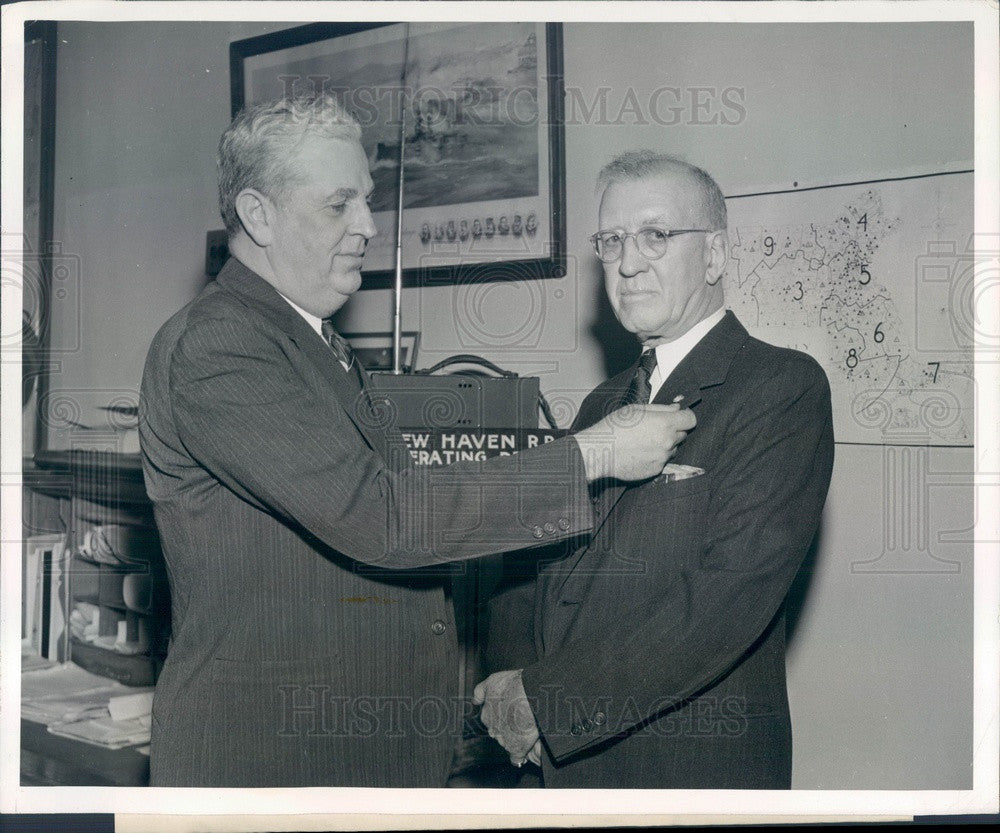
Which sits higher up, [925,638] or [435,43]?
[435,43]

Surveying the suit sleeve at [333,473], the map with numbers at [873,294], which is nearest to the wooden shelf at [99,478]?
the suit sleeve at [333,473]

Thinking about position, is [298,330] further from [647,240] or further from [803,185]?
[803,185]

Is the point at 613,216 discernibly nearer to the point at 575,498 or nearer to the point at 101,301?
the point at 575,498

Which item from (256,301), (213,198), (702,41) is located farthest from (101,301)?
(702,41)

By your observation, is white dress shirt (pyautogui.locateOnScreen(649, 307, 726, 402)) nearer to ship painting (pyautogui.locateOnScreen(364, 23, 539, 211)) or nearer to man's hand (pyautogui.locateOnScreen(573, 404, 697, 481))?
man's hand (pyautogui.locateOnScreen(573, 404, 697, 481))

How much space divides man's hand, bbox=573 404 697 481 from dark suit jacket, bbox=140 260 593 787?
0.15 feet

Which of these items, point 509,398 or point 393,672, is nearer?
point 393,672

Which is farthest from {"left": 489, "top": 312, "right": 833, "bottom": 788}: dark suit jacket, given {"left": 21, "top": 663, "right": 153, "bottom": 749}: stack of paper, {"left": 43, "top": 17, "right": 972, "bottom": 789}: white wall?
{"left": 21, "top": 663, "right": 153, "bottom": 749}: stack of paper

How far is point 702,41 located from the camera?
1.83m

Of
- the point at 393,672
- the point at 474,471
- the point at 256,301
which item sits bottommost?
the point at 393,672

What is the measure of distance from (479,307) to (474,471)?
1.48 feet

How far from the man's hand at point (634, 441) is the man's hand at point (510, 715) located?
469 mm

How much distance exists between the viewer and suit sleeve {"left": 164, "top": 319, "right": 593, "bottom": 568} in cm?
151

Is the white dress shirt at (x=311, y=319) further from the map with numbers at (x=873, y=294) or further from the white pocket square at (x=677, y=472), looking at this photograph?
the map with numbers at (x=873, y=294)
